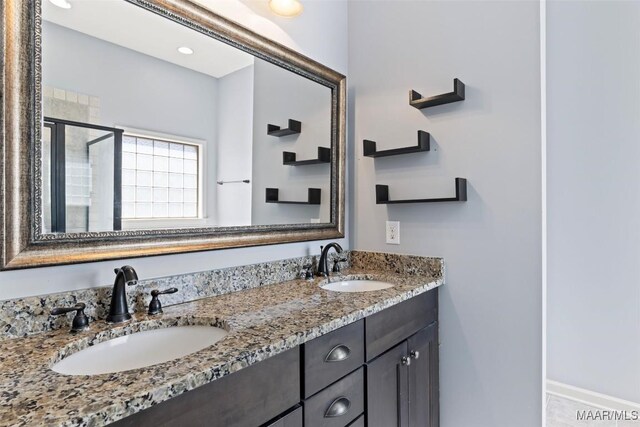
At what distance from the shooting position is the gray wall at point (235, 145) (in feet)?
4.56

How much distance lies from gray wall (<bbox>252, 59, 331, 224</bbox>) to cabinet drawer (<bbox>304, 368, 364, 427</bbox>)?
29.3 inches

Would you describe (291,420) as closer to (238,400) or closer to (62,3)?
(238,400)

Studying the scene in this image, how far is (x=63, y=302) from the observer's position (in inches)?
37.7

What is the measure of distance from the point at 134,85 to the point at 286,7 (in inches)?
33.6

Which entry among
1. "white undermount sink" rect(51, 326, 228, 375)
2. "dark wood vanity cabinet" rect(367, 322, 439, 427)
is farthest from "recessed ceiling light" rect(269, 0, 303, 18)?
"dark wood vanity cabinet" rect(367, 322, 439, 427)

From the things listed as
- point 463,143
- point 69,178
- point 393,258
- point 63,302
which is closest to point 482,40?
point 463,143

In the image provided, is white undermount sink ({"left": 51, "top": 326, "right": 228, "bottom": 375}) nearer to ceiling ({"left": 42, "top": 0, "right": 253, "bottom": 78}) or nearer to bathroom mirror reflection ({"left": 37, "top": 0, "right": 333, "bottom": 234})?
bathroom mirror reflection ({"left": 37, "top": 0, "right": 333, "bottom": 234})

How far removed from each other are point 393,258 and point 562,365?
135 centimetres

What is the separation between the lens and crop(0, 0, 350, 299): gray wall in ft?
3.08

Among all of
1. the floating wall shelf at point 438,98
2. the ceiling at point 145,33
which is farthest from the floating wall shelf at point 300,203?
the floating wall shelf at point 438,98

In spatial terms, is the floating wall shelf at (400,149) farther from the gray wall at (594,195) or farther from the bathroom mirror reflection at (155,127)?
the gray wall at (594,195)

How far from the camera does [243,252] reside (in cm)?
146

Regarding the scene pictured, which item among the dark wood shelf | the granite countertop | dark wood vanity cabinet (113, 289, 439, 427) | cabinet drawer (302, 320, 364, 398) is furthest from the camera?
the dark wood shelf

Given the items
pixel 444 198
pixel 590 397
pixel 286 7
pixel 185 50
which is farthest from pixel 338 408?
pixel 590 397
